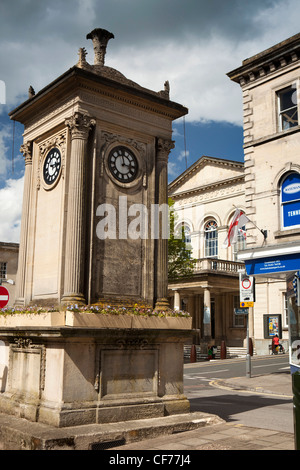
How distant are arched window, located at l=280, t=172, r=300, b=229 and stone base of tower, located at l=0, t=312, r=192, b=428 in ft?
52.2

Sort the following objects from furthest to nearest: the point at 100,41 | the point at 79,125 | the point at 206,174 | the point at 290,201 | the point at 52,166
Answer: the point at 206,174 < the point at 290,201 < the point at 100,41 < the point at 52,166 < the point at 79,125

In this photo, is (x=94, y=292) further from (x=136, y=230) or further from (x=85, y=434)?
(x=85, y=434)

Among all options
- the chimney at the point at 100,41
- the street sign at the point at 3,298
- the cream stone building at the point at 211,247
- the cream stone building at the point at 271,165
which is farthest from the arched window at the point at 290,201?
the street sign at the point at 3,298

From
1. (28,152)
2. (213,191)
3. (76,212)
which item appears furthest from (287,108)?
(76,212)

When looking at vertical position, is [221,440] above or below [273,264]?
below

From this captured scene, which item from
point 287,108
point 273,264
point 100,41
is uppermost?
point 287,108

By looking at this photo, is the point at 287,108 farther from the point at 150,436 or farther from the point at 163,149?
the point at 150,436

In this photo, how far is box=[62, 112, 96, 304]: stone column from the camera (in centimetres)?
957

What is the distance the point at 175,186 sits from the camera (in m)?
49.6

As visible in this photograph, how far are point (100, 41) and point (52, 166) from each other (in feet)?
10.2

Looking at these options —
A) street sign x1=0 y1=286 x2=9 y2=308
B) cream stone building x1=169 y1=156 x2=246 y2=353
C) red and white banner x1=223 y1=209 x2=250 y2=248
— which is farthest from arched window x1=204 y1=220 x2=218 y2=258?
street sign x1=0 y1=286 x2=9 y2=308

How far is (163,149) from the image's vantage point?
11539 millimetres

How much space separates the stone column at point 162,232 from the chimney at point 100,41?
7.43ft
